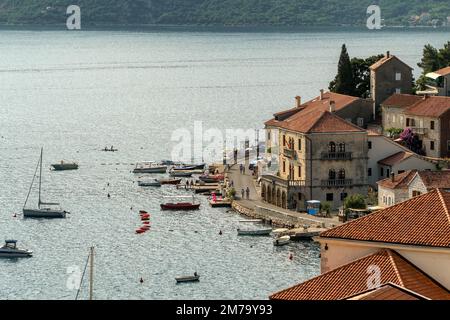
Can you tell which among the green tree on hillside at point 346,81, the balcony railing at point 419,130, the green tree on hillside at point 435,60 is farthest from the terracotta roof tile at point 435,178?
the green tree on hillside at point 435,60

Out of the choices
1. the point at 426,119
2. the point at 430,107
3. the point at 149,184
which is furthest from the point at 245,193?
the point at 430,107

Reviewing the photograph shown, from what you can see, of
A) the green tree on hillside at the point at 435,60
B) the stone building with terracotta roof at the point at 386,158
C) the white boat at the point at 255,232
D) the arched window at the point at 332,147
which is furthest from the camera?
the green tree on hillside at the point at 435,60

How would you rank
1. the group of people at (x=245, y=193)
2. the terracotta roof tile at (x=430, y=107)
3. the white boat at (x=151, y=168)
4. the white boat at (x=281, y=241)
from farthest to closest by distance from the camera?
the white boat at (x=151, y=168) → the terracotta roof tile at (x=430, y=107) → the group of people at (x=245, y=193) → the white boat at (x=281, y=241)

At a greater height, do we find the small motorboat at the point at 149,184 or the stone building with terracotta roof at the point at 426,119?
the stone building with terracotta roof at the point at 426,119

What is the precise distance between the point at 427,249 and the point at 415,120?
6310cm

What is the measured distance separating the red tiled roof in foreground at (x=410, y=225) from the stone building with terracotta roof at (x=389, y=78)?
226 feet

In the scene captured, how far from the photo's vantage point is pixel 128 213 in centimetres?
7656

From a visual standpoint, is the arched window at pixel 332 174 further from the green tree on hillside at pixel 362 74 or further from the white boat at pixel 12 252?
the green tree on hillside at pixel 362 74

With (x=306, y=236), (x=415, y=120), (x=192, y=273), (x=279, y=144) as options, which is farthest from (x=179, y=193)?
(x=192, y=273)

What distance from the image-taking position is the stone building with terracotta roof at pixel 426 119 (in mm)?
80375

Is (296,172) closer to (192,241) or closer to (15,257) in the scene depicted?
(192,241)

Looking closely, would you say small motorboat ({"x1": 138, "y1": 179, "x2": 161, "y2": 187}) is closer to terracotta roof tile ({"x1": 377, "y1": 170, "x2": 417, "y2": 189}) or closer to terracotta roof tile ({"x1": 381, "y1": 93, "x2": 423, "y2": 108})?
terracotta roof tile ({"x1": 381, "y1": 93, "x2": 423, "y2": 108})

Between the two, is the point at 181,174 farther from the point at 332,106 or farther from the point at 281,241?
the point at 281,241

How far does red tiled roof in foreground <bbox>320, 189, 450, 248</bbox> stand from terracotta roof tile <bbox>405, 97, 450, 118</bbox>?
194 ft
